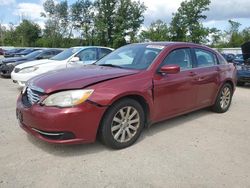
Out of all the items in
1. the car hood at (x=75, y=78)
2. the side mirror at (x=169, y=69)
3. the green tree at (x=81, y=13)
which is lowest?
the car hood at (x=75, y=78)

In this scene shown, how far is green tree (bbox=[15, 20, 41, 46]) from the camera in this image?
57250mm

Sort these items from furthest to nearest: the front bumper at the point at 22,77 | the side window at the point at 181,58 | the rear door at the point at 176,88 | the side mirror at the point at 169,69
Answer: the front bumper at the point at 22,77, the side window at the point at 181,58, the rear door at the point at 176,88, the side mirror at the point at 169,69

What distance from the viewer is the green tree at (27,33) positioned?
57.2 m

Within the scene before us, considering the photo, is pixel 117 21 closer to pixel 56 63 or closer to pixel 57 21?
pixel 57 21

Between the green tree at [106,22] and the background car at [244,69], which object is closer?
the background car at [244,69]

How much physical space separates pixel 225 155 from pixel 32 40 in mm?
60330

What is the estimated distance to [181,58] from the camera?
4824mm

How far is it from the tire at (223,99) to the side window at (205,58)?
67 centimetres

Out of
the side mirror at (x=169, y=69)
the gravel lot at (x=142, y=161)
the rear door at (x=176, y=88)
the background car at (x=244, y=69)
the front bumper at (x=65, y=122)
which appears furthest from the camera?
the background car at (x=244, y=69)

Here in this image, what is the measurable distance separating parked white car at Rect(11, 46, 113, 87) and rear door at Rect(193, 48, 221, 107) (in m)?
4.19

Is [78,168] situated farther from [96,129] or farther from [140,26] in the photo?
[140,26]

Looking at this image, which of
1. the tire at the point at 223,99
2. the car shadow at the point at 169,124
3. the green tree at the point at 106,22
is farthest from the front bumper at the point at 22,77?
the green tree at the point at 106,22

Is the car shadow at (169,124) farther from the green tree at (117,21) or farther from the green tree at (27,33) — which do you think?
the green tree at (27,33)

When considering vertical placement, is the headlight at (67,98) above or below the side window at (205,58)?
below
